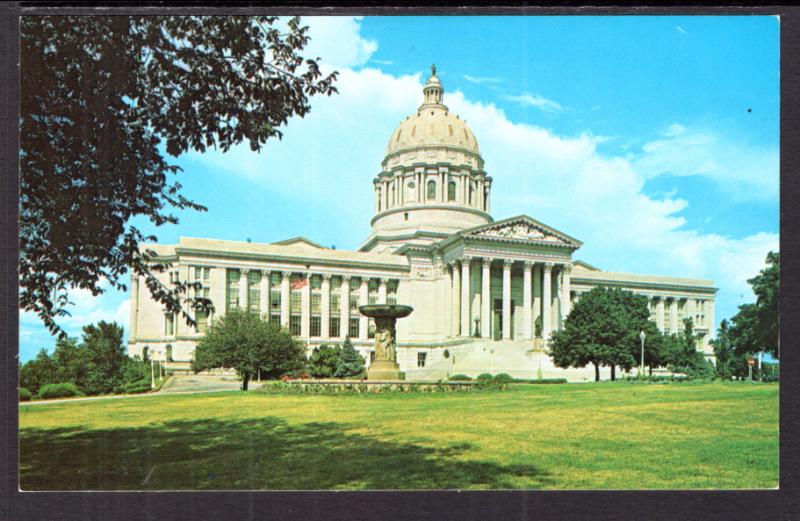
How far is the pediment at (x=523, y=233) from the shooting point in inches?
2574

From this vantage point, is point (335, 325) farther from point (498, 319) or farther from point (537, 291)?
point (537, 291)

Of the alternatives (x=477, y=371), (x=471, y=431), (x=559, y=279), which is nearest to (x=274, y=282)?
(x=477, y=371)

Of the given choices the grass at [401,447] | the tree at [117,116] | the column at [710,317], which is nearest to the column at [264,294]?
the grass at [401,447]

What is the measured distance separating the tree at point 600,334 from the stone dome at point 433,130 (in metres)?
40.4

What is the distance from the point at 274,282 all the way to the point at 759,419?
52597mm

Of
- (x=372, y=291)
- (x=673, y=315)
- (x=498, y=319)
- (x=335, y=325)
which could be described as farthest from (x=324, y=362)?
(x=673, y=315)

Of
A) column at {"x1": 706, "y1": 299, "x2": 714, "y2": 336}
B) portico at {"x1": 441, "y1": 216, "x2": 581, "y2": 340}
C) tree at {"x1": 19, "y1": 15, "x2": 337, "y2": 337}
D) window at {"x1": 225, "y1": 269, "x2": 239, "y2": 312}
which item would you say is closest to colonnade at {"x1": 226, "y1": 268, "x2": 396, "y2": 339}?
window at {"x1": 225, "y1": 269, "x2": 239, "y2": 312}

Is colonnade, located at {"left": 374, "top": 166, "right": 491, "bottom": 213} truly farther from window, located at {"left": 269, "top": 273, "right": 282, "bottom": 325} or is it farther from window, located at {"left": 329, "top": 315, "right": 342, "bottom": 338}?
window, located at {"left": 269, "top": 273, "right": 282, "bottom": 325}

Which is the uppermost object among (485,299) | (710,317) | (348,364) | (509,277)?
(509,277)

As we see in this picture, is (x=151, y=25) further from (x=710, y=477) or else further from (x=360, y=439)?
(x=710, y=477)

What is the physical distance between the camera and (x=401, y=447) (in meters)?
13.1

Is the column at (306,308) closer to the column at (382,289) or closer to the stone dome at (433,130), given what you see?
the column at (382,289)

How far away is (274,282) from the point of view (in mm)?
64562

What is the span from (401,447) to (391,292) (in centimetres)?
5645
